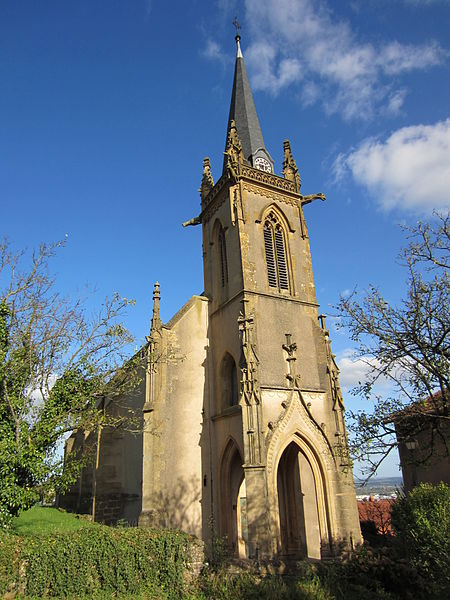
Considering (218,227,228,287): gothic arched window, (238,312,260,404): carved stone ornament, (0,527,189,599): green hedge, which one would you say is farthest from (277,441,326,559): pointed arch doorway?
(0,527,189,599): green hedge

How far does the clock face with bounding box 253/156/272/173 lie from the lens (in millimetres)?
22547

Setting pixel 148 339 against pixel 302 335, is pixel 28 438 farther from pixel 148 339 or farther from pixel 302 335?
pixel 302 335

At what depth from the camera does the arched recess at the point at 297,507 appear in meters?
17.5

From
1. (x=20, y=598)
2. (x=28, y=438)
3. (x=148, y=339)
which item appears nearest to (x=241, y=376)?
(x=148, y=339)

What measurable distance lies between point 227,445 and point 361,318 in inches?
341

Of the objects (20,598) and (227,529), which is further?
(227,529)

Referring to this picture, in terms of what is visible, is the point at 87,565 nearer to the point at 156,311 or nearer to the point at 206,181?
the point at 156,311

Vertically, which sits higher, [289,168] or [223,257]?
[289,168]

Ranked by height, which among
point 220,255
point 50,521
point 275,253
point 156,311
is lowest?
point 50,521

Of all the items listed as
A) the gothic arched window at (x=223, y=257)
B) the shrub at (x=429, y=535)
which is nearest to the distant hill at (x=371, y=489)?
the shrub at (x=429, y=535)

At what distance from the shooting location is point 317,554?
1727 centimetres

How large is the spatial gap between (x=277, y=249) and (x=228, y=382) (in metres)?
6.34

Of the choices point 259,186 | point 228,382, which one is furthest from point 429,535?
point 259,186

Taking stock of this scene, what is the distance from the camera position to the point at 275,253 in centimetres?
2030
